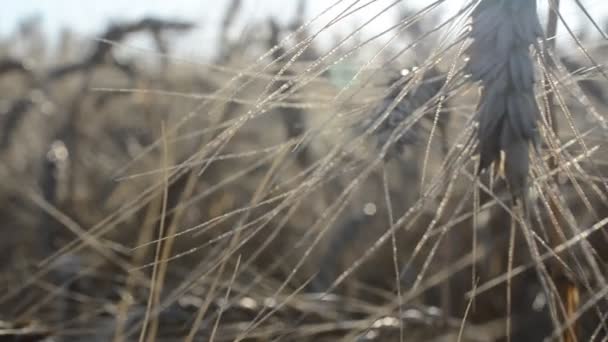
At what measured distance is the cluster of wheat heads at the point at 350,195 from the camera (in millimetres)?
764

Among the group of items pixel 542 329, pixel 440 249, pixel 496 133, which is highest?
A: pixel 496 133

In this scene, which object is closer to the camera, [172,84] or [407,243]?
[407,243]

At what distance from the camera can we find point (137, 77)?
261 cm

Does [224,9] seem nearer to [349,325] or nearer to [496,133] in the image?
[349,325]

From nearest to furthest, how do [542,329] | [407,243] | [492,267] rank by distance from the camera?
[542,329] < [492,267] < [407,243]

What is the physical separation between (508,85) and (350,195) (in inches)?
6.4

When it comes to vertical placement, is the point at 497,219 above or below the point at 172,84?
below

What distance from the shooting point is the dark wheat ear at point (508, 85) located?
27.7 inches

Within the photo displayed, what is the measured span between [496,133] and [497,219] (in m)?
1.22

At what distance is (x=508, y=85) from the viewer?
713 mm

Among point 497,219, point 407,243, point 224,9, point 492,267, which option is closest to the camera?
point 492,267

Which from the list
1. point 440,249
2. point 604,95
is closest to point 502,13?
point 604,95

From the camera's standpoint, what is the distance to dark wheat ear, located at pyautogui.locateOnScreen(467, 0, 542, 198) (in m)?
0.70

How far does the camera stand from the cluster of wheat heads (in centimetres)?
76
